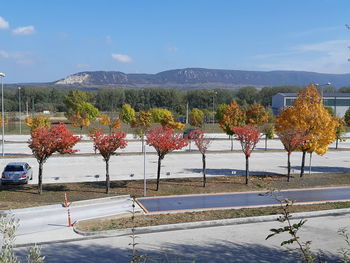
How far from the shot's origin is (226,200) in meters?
19.2

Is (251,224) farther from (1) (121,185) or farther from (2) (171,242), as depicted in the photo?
(1) (121,185)

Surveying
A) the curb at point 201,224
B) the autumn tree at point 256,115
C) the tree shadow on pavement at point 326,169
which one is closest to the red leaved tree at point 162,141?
the curb at point 201,224

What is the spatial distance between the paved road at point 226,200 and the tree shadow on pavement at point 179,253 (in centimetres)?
443

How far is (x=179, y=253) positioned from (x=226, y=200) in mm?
7356

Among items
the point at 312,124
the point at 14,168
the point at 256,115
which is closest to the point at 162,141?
the point at 14,168

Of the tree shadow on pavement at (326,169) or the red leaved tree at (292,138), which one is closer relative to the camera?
the red leaved tree at (292,138)

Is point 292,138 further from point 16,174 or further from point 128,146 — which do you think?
point 128,146

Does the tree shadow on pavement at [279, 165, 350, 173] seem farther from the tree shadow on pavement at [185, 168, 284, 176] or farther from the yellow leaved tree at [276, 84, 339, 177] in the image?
the yellow leaved tree at [276, 84, 339, 177]

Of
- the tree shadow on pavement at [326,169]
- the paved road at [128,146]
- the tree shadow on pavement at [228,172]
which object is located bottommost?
the tree shadow on pavement at [326,169]

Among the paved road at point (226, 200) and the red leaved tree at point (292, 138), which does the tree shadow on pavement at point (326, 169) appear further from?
the paved road at point (226, 200)

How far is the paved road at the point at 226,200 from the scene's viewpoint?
1784 centimetres

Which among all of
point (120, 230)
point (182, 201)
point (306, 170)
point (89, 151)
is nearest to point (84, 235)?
point (120, 230)

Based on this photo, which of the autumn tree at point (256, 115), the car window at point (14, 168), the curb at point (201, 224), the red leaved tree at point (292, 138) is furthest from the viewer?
the autumn tree at point (256, 115)

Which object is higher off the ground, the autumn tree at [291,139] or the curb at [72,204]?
the autumn tree at [291,139]
